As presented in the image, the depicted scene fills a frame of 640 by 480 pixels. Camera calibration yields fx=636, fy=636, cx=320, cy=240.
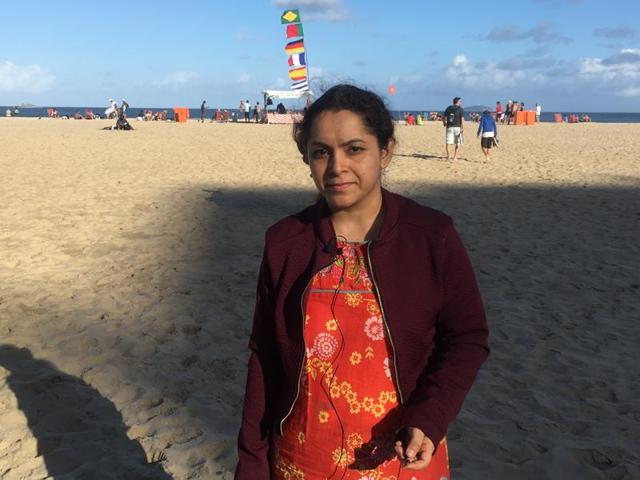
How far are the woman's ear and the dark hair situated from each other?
12 mm

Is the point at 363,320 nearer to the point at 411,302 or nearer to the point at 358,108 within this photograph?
the point at 411,302

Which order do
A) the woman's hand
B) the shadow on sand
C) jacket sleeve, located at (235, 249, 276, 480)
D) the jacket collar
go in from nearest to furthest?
the woman's hand
the jacket collar
jacket sleeve, located at (235, 249, 276, 480)
the shadow on sand

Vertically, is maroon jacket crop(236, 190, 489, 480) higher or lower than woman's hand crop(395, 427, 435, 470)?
higher

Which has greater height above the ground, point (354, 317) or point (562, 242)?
point (354, 317)

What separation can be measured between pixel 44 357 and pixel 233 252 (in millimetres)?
3179

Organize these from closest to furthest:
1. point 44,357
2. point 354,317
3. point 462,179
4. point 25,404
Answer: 1. point 354,317
2. point 25,404
3. point 44,357
4. point 462,179

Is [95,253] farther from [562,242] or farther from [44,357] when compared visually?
[562,242]

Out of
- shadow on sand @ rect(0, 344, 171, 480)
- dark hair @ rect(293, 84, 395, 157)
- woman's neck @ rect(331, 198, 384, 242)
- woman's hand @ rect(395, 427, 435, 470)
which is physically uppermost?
dark hair @ rect(293, 84, 395, 157)

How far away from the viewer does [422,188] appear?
12273mm

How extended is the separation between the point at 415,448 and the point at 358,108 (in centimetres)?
82

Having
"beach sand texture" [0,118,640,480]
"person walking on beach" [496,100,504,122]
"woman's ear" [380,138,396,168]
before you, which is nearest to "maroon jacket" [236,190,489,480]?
"woman's ear" [380,138,396,168]

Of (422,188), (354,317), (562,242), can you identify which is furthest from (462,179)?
(354,317)

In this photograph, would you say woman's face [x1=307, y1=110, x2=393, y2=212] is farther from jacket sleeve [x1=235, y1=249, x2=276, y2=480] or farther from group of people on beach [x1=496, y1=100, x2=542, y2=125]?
group of people on beach [x1=496, y1=100, x2=542, y2=125]

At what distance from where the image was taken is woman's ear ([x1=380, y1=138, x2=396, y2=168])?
67.1 inches
